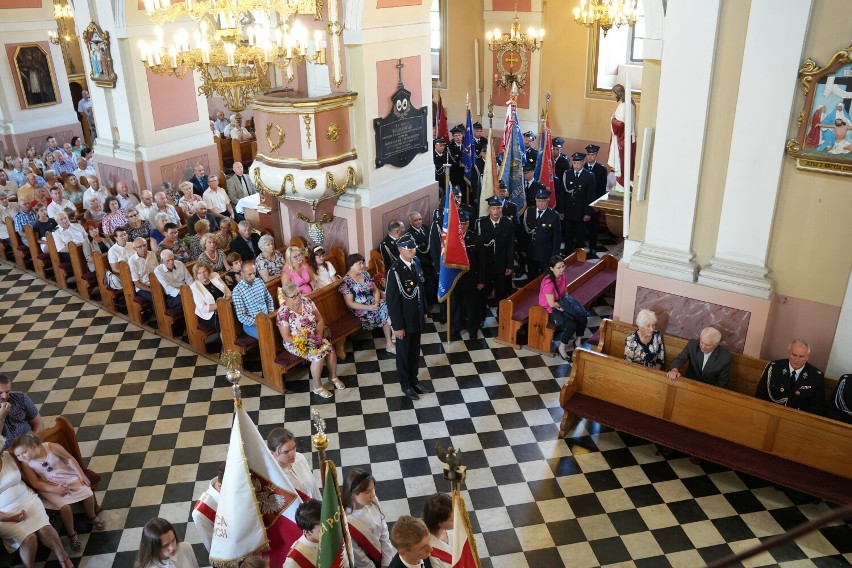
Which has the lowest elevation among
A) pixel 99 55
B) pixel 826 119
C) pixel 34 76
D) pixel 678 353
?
pixel 678 353

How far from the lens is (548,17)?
14.6m

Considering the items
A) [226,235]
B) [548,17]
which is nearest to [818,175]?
[226,235]

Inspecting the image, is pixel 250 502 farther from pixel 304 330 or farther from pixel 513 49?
pixel 513 49

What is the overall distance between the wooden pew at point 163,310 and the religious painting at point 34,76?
8.42 m

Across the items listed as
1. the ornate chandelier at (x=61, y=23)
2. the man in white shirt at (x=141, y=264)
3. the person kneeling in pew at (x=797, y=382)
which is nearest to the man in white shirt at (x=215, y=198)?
the man in white shirt at (x=141, y=264)

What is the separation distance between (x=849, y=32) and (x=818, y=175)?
115 cm

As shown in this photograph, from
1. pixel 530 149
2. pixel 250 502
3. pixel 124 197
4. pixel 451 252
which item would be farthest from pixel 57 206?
pixel 250 502

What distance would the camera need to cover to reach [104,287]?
9.91 metres

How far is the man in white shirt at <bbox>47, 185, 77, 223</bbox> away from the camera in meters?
11.0

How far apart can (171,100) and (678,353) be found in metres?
9.25

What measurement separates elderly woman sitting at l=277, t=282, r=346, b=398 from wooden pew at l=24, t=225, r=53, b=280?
5505mm

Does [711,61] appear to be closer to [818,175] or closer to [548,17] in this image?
[818,175]

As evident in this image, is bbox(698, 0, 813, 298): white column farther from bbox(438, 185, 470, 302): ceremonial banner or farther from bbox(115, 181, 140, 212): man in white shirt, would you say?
bbox(115, 181, 140, 212): man in white shirt

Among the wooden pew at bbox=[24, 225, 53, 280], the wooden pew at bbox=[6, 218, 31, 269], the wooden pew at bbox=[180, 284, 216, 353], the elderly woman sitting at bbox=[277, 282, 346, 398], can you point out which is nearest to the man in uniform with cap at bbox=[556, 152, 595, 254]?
the elderly woman sitting at bbox=[277, 282, 346, 398]
